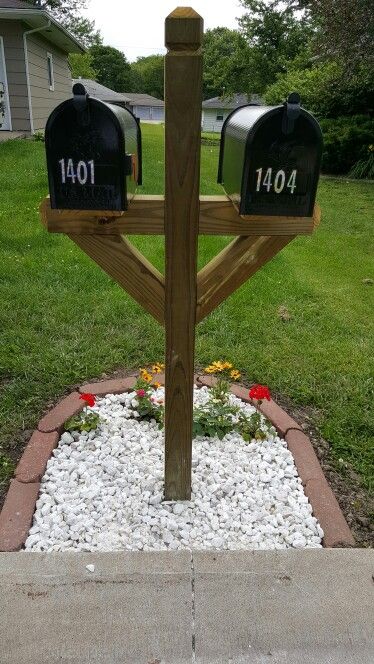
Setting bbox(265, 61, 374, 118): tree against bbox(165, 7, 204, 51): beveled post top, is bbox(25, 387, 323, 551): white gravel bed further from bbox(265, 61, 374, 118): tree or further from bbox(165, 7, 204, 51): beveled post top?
bbox(265, 61, 374, 118): tree

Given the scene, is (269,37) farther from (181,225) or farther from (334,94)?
(181,225)

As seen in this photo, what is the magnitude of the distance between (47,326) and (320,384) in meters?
1.79

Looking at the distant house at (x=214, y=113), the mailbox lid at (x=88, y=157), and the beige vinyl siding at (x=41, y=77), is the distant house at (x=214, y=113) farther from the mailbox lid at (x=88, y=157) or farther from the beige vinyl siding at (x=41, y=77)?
the mailbox lid at (x=88, y=157)

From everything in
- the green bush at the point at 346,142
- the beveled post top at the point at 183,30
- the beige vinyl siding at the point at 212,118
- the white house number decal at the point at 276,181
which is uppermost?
the beveled post top at the point at 183,30

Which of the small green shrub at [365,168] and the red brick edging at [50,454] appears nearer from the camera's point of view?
the red brick edging at [50,454]

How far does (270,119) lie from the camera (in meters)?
1.33

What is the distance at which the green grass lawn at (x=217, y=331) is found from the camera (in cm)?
266

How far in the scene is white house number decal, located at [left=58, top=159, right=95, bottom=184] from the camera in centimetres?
139

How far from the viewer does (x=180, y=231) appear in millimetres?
1554

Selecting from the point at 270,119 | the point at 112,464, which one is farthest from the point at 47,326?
the point at 270,119

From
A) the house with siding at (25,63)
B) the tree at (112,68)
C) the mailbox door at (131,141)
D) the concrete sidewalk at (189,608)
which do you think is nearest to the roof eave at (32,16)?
the house with siding at (25,63)

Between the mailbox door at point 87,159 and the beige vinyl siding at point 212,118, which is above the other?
the mailbox door at point 87,159

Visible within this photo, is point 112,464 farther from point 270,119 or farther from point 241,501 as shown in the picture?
point 270,119

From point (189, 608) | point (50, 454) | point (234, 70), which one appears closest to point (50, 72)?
point (50, 454)
